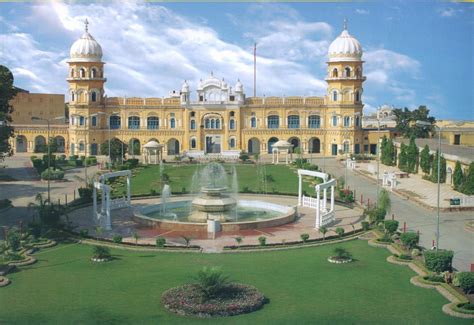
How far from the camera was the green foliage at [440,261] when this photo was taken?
742 inches

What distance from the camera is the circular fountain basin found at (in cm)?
2661

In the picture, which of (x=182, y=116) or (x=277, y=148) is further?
(x=182, y=116)

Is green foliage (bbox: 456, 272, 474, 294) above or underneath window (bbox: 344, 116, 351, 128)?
underneath

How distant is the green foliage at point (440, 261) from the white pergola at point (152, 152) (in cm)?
3961

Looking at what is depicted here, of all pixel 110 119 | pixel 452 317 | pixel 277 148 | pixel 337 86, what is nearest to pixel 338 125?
pixel 337 86

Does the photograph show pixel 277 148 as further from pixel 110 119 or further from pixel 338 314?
pixel 338 314

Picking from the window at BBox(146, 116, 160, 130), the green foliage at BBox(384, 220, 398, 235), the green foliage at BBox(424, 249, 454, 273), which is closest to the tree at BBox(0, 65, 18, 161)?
the green foliage at BBox(384, 220, 398, 235)

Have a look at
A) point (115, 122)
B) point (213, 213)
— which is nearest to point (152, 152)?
point (115, 122)

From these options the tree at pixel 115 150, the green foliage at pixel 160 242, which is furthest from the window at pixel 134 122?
the green foliage at pixel 160 242

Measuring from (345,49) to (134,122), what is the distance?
916 inches

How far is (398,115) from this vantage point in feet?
220

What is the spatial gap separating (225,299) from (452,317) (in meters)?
5.64

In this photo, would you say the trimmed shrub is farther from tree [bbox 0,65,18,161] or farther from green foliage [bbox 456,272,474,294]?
tree [bbox 0,65,18,161]

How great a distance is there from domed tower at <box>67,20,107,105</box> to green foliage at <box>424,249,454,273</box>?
5031 centimetres
